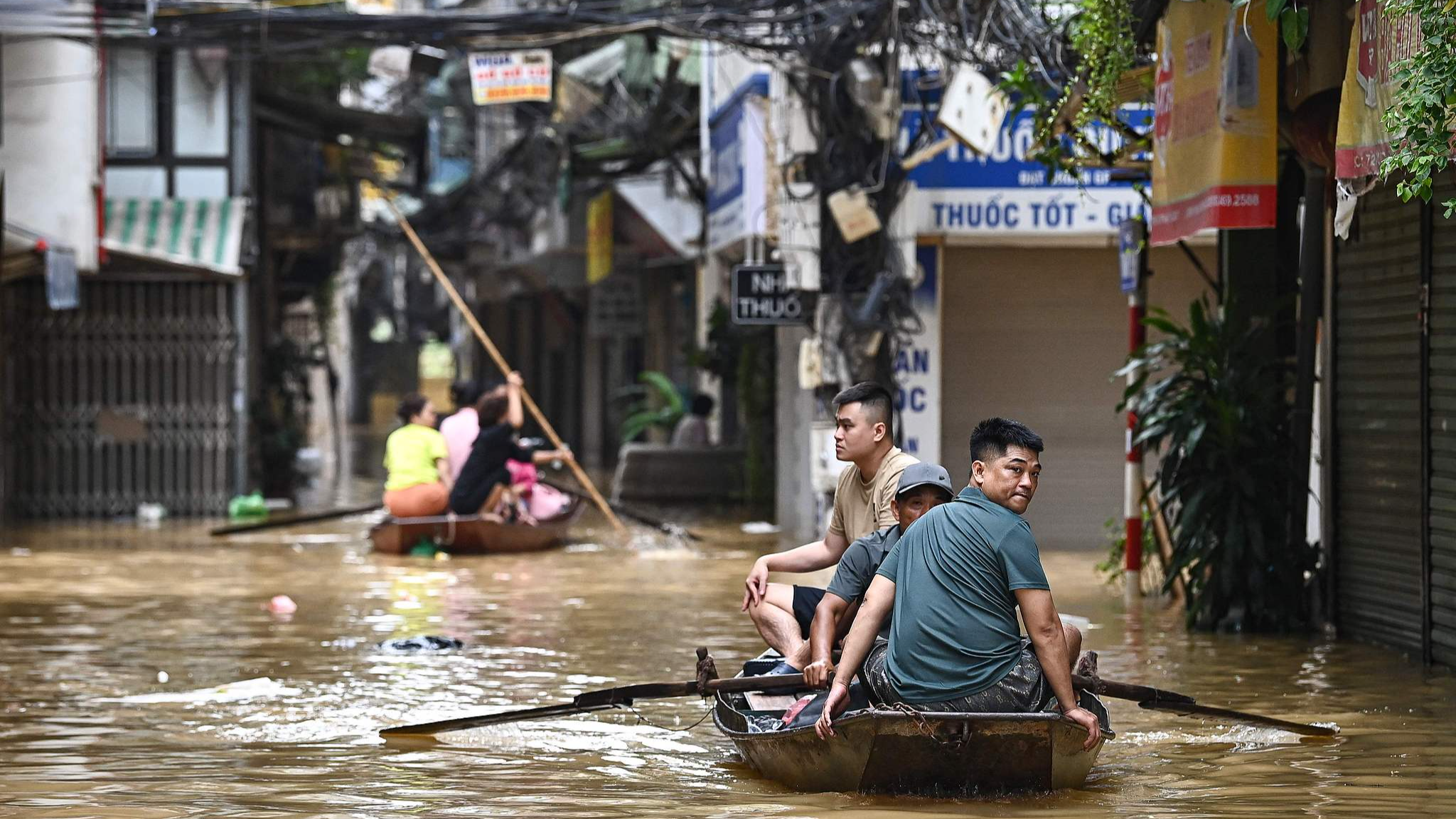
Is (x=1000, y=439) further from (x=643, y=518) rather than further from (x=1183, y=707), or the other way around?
(x=643, y=518)

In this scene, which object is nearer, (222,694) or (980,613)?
(980,613)

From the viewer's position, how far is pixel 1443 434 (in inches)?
376

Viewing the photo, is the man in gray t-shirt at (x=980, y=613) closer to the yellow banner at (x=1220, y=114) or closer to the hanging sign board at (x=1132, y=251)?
the yellow banner at (x=1220, y=114)

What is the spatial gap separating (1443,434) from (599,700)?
181 inches

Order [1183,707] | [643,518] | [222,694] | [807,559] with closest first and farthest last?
[1183,707]
[807,559]
[222,694]
[643,518]

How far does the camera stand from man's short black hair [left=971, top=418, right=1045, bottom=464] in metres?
6.34

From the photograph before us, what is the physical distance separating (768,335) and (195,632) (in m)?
11.7

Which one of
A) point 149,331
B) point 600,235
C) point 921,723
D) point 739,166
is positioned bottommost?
point 921,723

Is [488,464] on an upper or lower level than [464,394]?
lower

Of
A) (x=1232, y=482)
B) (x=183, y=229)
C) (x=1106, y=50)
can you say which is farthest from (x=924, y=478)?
(x=183, y=229)

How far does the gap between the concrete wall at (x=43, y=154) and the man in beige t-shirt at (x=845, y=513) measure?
541 inches

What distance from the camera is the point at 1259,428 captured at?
11.2 meters

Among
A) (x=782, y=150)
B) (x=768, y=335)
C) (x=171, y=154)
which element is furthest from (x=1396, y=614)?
(x=171, y=154)

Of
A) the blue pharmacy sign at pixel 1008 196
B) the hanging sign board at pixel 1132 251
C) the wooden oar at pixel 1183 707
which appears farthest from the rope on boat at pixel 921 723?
the blue pharmacy sign at pixel 1008 196
